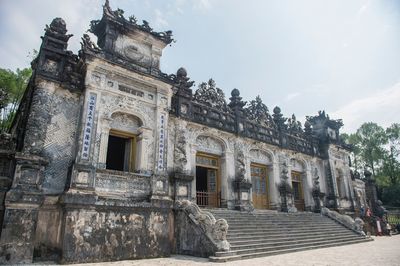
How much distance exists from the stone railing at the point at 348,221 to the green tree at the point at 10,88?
19.3 metres

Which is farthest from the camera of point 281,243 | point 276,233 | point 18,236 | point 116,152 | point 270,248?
point 116,152

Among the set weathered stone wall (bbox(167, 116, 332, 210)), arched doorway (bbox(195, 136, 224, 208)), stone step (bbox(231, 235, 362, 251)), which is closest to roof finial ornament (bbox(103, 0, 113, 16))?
weathered stone wall (bbox(167, 116, 332, 210))

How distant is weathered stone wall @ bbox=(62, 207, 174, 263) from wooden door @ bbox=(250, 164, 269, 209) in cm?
598

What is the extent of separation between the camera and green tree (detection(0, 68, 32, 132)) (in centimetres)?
1792

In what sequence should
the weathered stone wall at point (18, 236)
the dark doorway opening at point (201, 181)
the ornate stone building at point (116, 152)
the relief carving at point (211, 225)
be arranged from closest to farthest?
the weathered stone wall at point (18, 236) → the ornate stone building at point (116, 152) → the relief carving at point (211, 225) → the dark doorway opening at point (201, 181)

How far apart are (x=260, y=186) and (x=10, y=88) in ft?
52.4

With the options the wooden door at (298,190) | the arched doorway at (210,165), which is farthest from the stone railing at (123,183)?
the wooden door at (298,190)

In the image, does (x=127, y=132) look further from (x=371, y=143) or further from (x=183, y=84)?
(x=371, y=143)

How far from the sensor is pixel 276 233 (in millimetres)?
10992

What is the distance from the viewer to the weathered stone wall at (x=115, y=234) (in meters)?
7.73

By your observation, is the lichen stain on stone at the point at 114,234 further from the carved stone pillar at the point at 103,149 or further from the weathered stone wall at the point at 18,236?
the carved stone pillar at the point at 103,149

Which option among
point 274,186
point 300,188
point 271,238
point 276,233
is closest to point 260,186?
point 274,186

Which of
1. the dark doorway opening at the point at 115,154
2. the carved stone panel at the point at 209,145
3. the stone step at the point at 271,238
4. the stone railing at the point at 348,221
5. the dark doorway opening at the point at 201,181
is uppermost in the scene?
the carved stone panel at the point at 209,145

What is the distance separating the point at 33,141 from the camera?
8.34 m
